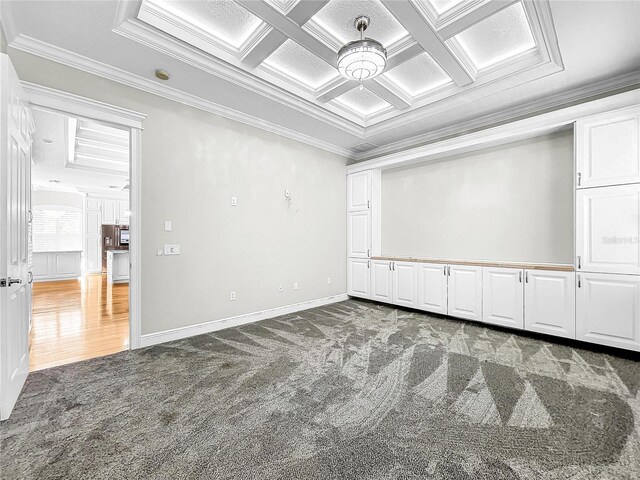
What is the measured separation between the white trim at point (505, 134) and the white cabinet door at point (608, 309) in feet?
5.89

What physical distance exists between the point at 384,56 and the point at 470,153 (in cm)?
261

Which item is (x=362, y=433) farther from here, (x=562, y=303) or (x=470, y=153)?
(x=470, y=153)

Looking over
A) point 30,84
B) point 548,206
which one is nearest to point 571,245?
point 548,206

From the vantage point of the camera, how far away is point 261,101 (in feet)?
12.3

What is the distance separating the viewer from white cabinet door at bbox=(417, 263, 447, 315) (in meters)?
4.44

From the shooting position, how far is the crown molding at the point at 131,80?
2.65m

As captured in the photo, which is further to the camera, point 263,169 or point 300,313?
point 300,313

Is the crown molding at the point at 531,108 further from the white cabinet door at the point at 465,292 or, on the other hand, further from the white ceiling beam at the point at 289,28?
the white ceiling beam at the point at 289,28

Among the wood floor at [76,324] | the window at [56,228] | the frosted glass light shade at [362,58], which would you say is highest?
the frosted glass light shade at [362,58]

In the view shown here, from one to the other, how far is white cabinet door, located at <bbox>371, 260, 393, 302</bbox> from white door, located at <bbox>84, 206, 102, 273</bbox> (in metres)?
9.43

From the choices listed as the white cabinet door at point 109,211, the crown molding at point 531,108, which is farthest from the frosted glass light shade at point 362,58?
the white cabinet door at point 109,211

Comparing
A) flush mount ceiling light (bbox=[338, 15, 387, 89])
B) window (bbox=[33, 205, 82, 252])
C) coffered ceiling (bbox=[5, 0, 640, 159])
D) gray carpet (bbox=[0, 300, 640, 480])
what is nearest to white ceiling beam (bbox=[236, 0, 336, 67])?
coffered ceiling (bbox=[5, 0, 640, 159])

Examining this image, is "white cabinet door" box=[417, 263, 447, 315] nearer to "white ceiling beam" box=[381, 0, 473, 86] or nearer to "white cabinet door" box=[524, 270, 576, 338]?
"white cabinet door" box=[524, 270, 576, 338]

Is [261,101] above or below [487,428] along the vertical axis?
above
